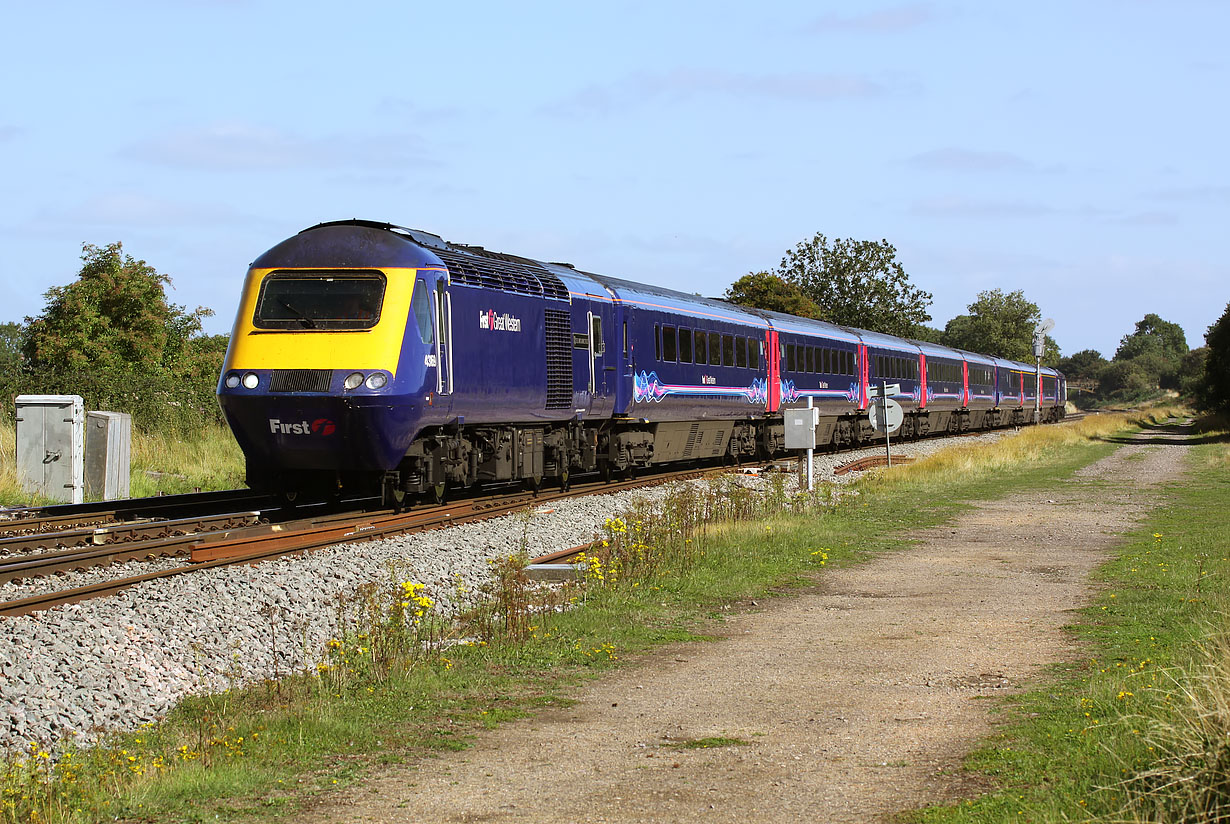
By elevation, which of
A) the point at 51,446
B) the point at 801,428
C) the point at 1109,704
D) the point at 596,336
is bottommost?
the point at 1109,704

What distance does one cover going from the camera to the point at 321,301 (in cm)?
1639

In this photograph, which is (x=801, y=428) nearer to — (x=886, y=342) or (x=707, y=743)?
(x=707, y=743)

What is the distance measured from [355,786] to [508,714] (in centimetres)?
160

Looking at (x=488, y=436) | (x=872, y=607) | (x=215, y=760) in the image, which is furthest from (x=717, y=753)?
(x=488, y=436)

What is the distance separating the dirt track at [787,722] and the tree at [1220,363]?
55.6 m

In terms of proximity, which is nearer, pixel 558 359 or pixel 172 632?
A: pixel 172 632

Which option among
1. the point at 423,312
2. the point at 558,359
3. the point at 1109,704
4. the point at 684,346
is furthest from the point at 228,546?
the point at 684,346

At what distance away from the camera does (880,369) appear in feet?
141

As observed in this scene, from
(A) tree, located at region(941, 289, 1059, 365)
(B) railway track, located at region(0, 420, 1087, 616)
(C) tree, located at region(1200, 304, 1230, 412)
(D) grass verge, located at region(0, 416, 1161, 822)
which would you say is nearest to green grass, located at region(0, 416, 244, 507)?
(B) railway track, located at region(0, 420, 1087, 616)

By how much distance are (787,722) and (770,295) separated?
71.0 meters

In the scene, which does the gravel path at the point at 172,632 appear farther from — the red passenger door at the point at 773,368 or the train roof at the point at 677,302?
the red passenger door at the point at 773,368

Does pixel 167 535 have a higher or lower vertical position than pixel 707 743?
higher

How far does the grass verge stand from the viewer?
6152 millimetres

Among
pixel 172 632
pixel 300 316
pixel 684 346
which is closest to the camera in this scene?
pixel 172 632
